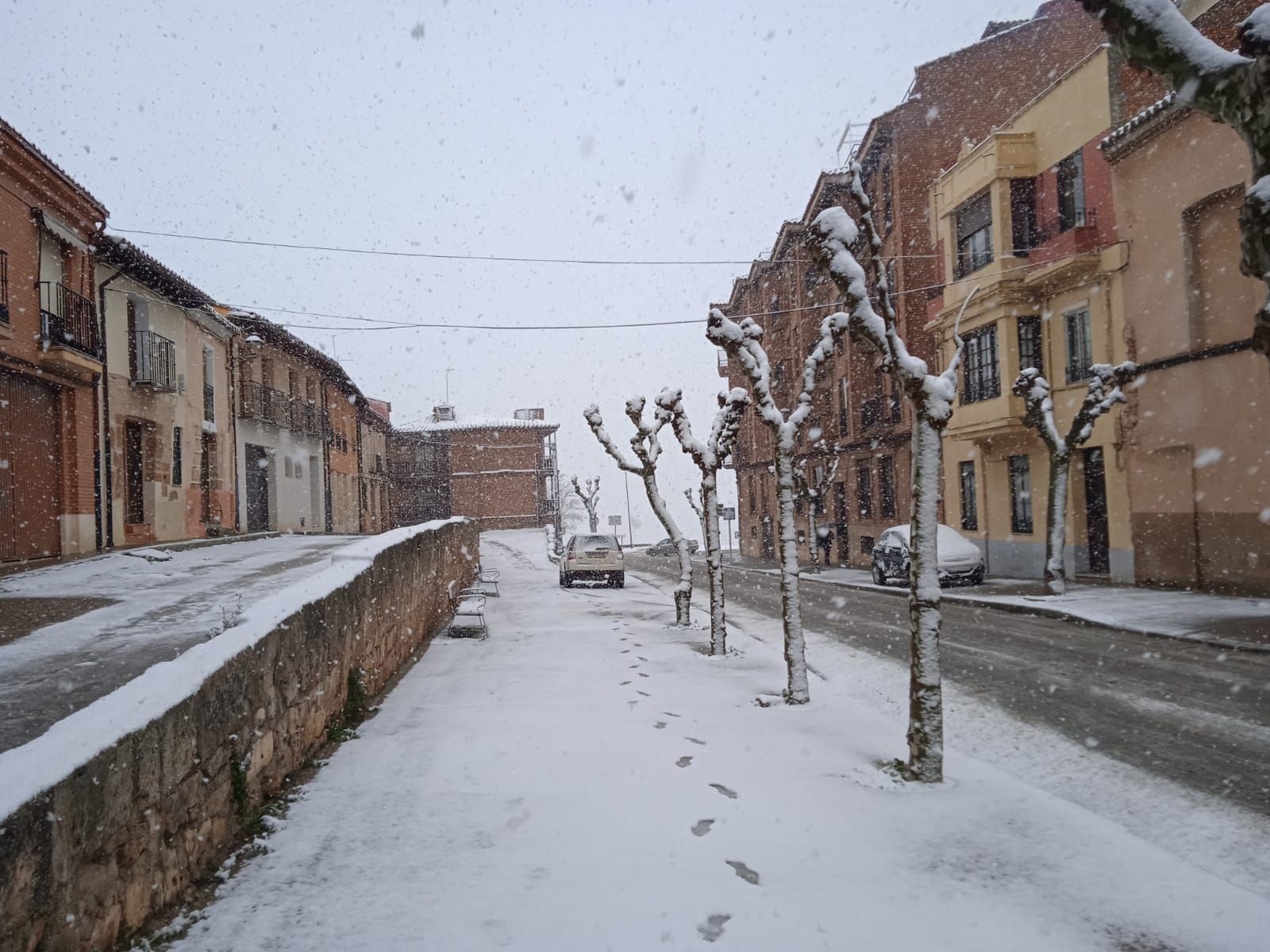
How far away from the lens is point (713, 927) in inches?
127

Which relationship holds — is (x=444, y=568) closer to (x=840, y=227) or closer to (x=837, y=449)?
(x=840, y=227)

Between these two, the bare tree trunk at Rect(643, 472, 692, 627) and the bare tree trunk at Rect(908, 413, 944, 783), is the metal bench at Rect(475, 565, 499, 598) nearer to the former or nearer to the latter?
the bare tree trunk at Rect(643, 472, 692, 627)

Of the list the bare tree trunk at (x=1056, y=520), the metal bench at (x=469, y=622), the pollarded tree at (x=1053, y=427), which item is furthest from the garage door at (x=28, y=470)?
the bare tree trunk at (x=1056, y=520)

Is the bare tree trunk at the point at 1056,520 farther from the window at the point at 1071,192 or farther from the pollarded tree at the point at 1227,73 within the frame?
the pollarded tree at the point at 1227,73

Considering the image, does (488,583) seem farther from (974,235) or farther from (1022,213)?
(1022,213)

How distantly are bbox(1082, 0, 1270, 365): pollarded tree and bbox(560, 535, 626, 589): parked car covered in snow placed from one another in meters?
18.4

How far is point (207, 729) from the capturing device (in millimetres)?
3521

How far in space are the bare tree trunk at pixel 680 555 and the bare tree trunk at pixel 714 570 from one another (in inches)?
60.8

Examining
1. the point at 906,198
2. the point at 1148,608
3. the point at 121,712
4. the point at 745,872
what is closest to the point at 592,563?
the point at 1148,608

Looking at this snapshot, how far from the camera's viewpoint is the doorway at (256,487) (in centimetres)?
2392

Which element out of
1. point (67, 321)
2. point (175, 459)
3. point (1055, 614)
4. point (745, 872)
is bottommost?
point (1055, 614)

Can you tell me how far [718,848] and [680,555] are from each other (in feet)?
30.3

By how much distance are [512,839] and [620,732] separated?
2047mm

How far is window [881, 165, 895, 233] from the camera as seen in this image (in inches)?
1060
